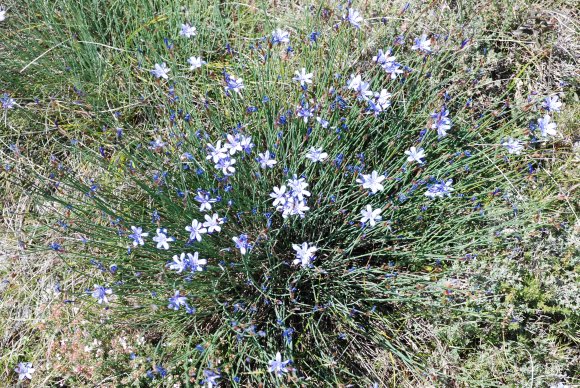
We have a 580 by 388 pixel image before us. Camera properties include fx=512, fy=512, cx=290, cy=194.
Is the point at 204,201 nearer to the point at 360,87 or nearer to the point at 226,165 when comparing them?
the point at 226,165

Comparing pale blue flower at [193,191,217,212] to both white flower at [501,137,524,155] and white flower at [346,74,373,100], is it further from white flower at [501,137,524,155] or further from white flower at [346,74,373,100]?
white flower at [501,137,524,155]

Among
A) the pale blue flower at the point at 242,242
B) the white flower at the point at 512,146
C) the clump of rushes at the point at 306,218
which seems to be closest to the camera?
the pale blue flower at the point at 242,242

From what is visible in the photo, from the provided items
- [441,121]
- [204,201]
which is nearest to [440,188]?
[441,121]

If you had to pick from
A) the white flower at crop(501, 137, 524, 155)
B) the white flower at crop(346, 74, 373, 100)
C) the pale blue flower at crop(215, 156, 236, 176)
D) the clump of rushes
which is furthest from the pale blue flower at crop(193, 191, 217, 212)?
the white flower at crop(501, 137, 524, 155)

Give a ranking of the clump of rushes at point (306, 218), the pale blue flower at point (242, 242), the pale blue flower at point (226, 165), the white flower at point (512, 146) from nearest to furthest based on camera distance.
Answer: the pale blue flower at point (242, 242) → the pale blue flower at point (226, 165) → the clump of rushes at point (306, 218) → the white flower at point (512, 146)

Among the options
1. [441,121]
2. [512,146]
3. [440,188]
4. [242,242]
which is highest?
[441,121]

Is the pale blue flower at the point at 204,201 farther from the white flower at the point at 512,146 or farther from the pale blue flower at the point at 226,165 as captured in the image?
the white flower at the point at 512,146

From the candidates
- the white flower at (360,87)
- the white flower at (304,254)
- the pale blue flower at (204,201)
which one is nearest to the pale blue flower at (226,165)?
the pale blue flower at (204,201)

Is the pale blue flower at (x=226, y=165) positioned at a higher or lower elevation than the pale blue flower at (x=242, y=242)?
higher

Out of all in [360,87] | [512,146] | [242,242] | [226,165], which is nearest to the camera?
[242,242]

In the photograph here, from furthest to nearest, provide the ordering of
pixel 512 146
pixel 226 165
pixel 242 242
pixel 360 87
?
pixel 512 146
pixel 360 87
pixel 226 165
pixel 242 242

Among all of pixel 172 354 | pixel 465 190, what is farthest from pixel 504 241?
pixel 172 354
